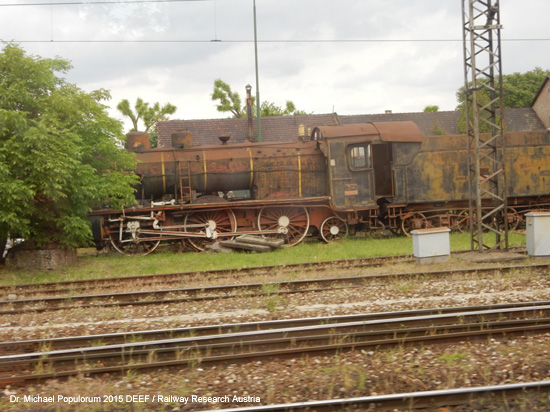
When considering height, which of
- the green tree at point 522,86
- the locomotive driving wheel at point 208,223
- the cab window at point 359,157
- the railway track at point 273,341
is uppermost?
the green tree at point 522,86

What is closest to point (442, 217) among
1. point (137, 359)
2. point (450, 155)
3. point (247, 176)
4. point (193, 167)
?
point (450, 155)

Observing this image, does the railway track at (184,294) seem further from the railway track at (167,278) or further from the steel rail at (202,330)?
the steel rail at (202,330)

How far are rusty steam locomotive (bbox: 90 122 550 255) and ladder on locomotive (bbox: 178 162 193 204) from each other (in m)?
0.03

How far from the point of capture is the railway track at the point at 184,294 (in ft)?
30.0

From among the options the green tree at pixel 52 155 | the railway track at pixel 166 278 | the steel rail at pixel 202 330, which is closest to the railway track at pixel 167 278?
the railway track at pixel 166 278

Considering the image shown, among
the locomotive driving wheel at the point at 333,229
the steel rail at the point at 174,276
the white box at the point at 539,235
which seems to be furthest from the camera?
the locomotive driving wheel at the point at 333,229

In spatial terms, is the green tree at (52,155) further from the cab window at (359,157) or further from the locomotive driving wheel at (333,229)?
the cab window at (359,157)

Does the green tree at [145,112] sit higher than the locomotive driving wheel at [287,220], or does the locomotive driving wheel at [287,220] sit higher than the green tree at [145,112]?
the green tree at [145,112]

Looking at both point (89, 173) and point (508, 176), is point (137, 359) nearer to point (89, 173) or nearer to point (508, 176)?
point (89, 173)

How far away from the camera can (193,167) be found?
1648 cm

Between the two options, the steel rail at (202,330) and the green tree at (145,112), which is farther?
the green tree at (145,112)

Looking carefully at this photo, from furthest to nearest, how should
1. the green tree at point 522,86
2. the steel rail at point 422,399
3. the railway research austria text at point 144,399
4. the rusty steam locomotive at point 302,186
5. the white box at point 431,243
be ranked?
the green tree at point 522,86, the rusty steam locomotive at point 302,186, the white box at point 431,243, the railway research austria text at point 144,399, the steel rail at point 422,399

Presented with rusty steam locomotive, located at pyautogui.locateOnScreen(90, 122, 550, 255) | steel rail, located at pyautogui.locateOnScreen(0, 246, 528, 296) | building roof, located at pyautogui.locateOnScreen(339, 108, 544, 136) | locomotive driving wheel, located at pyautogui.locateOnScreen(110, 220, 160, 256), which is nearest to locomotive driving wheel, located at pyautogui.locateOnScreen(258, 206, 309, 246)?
rusty steam locomotive, located at pyautogui.locateOnScreen(90, 122, 550, 255)

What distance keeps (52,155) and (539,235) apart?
11.0 m
